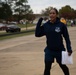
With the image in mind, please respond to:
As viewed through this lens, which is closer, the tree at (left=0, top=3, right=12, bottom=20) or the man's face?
the man's face

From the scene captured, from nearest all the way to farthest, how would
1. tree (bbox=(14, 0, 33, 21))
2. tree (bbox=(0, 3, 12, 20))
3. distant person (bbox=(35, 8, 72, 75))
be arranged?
distant person (bbox=(35, 8, 72, 75))
tree (bbox=(0, 3, 12, 20))
tree (bbox=(14, 0, 33, 21))

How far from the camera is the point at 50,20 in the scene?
735cm

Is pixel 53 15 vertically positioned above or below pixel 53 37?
above

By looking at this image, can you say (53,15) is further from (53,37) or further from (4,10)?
(4,10)

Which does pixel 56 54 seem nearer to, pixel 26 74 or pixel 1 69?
pixel 26 74

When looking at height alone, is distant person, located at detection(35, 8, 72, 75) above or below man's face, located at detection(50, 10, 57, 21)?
below

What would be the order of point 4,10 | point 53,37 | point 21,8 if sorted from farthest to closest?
point 21,8
point 4,10
point 53,37

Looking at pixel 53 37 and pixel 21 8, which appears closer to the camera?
pixel 53 37

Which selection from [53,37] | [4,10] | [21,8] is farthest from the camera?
[21,8]

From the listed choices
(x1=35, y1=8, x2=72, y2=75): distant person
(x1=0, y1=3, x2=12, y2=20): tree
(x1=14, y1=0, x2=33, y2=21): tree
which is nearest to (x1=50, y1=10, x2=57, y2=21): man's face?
(x1=35, y1=8, x2=72, y2=75): distant person

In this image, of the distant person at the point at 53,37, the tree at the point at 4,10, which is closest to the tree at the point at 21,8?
the tree at the point at 4,10

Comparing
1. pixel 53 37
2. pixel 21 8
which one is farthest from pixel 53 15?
pixel 21 8

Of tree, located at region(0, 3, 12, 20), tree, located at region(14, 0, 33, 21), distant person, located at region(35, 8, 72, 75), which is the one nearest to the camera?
distant person, located at region(35, 8, 72, 75)

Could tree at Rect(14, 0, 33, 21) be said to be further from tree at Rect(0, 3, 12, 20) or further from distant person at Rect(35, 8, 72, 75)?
distant person at Rect(35, 8, 72, 75)
